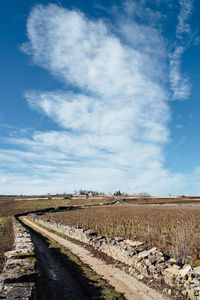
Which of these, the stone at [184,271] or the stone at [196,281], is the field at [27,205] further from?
the stone at [196,281]

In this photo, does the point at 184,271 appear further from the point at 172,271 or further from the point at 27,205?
the point at 27,205

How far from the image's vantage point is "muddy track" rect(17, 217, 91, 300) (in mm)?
9305

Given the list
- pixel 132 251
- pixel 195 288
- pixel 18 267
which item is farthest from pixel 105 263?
pixel 18 267

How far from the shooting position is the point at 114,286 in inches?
410

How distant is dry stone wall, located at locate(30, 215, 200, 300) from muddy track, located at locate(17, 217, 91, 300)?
11.3ft

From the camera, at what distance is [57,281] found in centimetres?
1098

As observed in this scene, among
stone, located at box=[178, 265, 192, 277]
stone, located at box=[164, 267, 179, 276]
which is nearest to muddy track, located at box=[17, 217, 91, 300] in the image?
stone, located at box=[164, 267, 179, 276]

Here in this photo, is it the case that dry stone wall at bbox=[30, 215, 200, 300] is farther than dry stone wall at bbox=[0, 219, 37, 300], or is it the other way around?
dry stone wall at bbox=[30, 215, 200, 300]

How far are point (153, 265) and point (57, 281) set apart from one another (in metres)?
5.17

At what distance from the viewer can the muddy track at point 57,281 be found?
9305 mm

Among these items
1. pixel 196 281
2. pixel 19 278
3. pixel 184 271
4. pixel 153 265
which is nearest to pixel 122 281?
pixel 153 265

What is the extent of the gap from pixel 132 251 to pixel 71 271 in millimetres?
4020

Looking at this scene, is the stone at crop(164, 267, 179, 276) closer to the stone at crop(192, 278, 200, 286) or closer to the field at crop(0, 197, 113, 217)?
the stone at crop(192, 278, 200, 286)

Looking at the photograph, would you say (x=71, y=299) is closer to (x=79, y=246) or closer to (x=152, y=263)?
(x=152, y=263)
